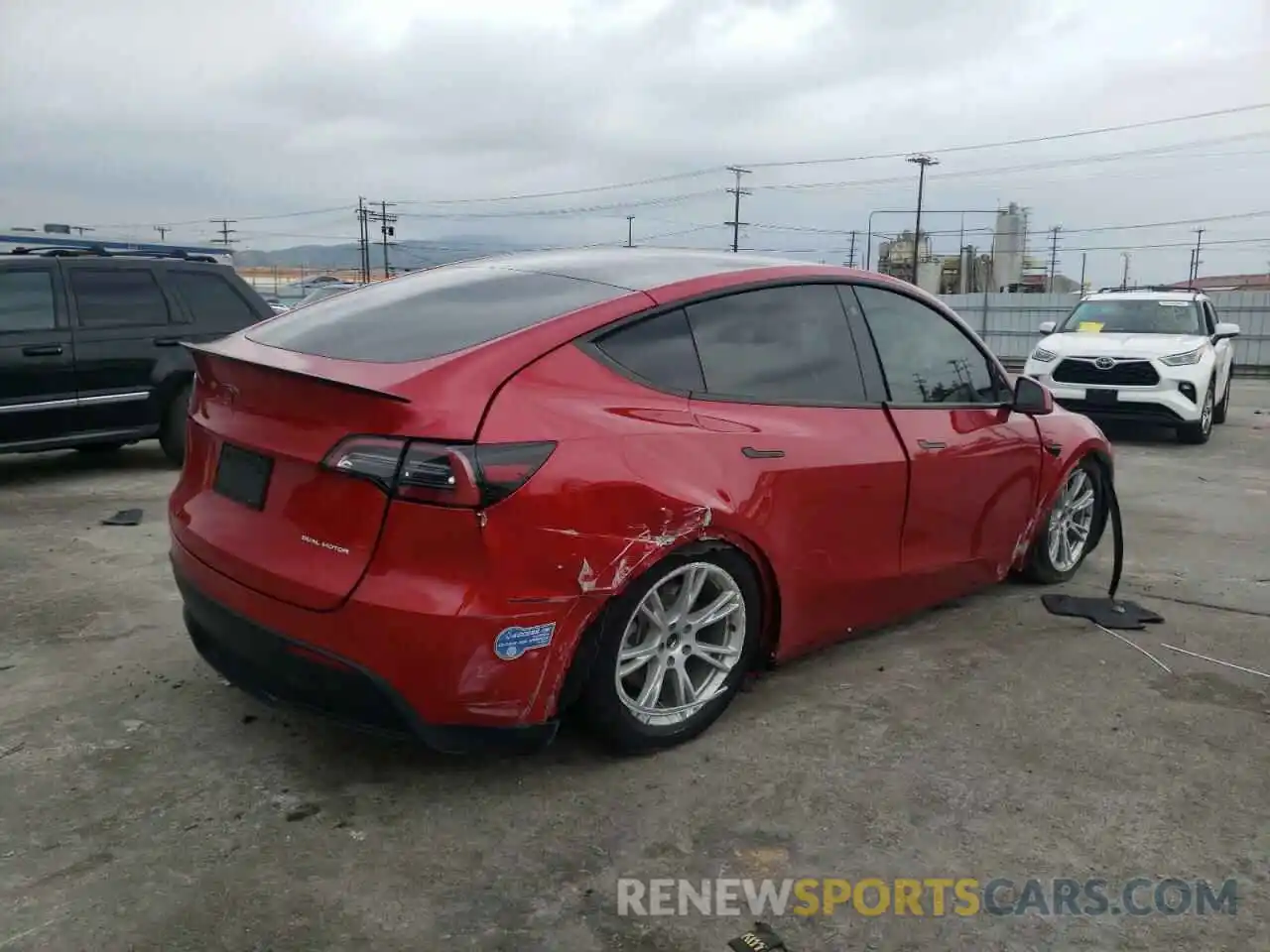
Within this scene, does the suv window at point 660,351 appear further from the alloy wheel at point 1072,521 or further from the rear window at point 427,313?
the alloy wheel at point 1072,521

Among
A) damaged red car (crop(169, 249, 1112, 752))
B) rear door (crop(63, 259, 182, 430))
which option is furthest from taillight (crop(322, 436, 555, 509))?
rear door (crop(63, 259, 182, 430))

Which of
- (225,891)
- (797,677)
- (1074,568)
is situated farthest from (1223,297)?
(225,891)

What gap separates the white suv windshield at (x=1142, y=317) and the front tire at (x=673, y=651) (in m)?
9.95

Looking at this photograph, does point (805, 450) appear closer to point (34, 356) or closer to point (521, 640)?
point (521, 640)

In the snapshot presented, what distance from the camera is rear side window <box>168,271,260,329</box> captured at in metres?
7.70

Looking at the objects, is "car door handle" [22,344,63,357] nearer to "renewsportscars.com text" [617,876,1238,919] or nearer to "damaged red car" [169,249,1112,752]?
"damaged red car" [169,249,1112,752]

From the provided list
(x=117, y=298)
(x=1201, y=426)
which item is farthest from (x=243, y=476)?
(x=1201, y=426)

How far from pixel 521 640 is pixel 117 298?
6207 millimetres

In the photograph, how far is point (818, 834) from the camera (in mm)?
2654

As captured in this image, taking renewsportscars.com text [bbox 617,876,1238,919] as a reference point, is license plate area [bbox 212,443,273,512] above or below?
above

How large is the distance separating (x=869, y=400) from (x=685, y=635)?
1182 mm

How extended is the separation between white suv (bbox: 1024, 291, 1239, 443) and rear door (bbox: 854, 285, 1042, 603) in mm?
6853

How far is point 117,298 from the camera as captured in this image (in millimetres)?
7344

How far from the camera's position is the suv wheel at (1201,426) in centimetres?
1035
